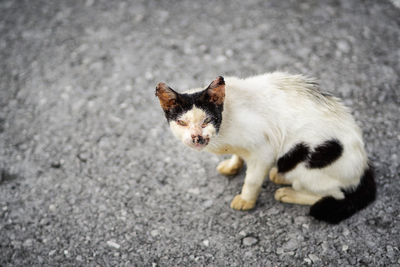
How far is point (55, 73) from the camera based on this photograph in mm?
4602

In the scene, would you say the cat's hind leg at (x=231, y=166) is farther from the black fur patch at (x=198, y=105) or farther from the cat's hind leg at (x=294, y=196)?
the black fur patch at (x=198, y=105)

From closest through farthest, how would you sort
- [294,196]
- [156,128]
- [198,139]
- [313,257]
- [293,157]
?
[198,139] → [293,157] → [313,257] → [294,196] → [156,128]

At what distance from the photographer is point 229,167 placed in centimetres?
338

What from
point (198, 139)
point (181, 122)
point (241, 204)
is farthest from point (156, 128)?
point (198, 139)

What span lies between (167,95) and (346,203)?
1653 mm

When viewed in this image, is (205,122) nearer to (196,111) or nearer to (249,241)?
(196,111)

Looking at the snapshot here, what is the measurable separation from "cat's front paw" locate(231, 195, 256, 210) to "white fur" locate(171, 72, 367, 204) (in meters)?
0.43

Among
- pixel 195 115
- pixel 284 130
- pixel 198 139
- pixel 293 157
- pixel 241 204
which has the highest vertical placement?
pixel 195 115

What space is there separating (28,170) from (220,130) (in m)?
2.18

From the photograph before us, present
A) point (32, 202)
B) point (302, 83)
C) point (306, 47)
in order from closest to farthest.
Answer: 1. point (302, 83)
2. point (32, 202)
3. point (306, 47)

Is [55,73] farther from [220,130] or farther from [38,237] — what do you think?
[220,130]

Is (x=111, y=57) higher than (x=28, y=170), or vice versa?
(x=111, y=57)

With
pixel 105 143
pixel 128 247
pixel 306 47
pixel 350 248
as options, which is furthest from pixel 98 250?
pixel 306 47

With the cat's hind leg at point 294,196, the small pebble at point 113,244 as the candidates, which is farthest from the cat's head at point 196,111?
the small pebble at point 113,244
